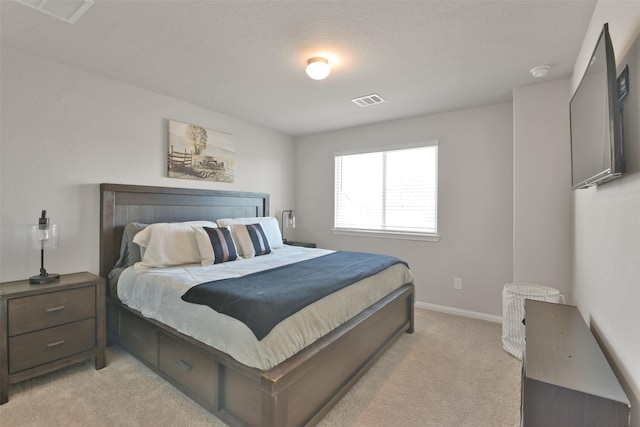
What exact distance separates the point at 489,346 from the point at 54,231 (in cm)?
383

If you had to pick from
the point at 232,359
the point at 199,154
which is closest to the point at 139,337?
the point at 232,359

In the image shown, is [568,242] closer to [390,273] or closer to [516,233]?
[516,233]

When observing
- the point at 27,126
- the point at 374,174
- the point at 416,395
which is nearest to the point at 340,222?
the point at 374,174

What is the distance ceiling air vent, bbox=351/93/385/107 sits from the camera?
3.21 m

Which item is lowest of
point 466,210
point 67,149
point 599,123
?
point 466,210

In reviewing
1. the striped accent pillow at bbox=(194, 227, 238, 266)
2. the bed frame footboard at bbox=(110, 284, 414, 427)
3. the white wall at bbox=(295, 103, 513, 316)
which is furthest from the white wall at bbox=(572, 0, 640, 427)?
the striped accent pillow at bbox=(194, 227, 238, 266)

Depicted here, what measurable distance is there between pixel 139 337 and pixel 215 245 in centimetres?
93

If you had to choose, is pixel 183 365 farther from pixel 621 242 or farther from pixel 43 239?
pixel 621 242

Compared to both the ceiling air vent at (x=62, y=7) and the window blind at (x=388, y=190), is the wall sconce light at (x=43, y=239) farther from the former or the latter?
the window blind at (x=388, y=190)

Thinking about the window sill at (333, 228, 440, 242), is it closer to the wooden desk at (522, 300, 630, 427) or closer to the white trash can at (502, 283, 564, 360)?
the white trash can at (502, 283, 564, 360)

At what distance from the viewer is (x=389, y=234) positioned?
412 centimetres

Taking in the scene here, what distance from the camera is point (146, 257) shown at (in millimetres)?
2551

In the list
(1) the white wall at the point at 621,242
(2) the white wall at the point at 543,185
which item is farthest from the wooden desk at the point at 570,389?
(2) the white wall at the point at 543,185

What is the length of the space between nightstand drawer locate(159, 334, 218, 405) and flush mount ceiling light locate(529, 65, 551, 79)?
10.9ft
